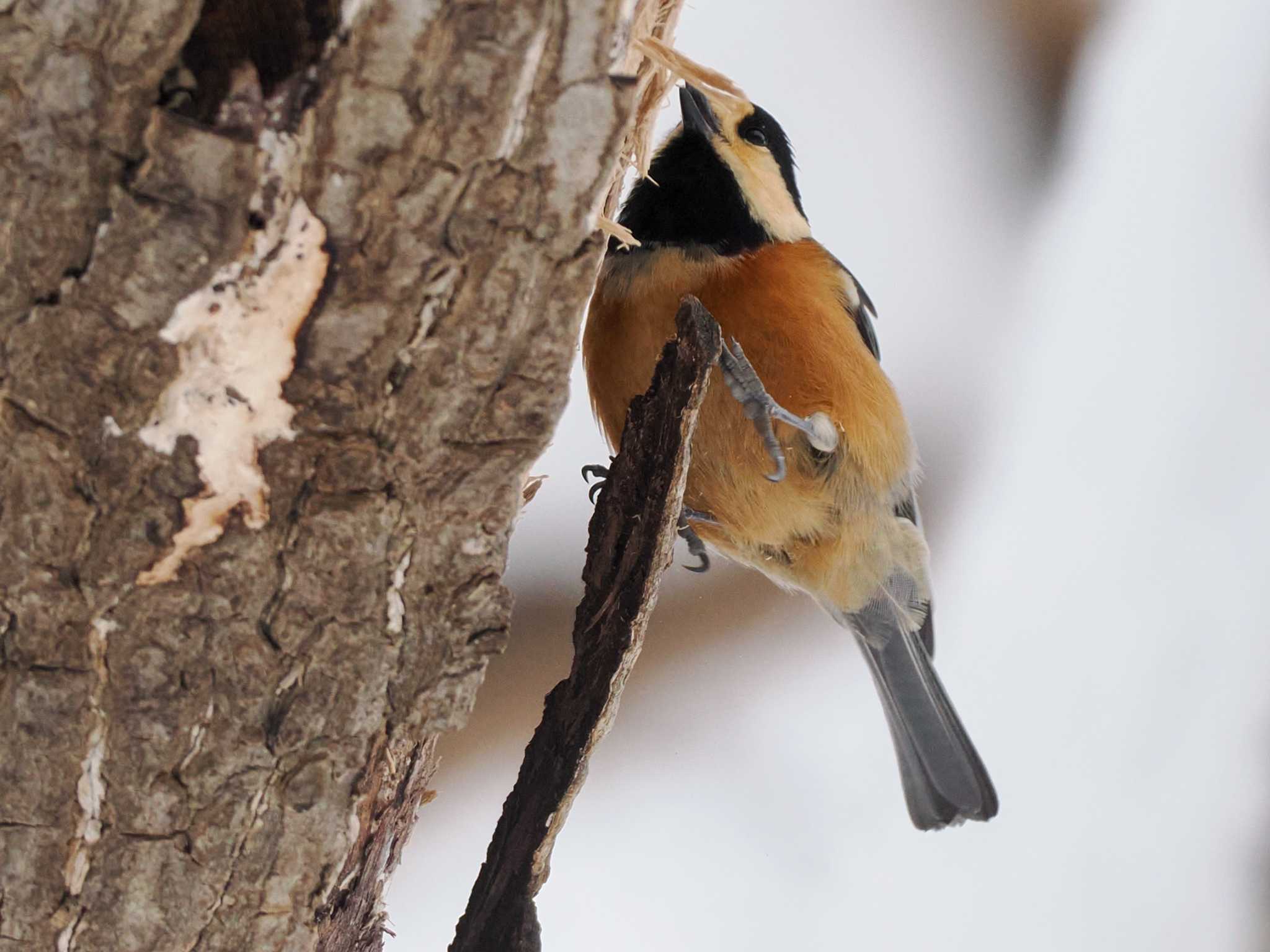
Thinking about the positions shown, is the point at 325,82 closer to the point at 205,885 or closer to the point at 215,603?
the point at 215,603

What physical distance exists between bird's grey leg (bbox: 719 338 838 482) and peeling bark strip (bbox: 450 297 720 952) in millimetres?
254

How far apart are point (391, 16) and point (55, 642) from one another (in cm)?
48

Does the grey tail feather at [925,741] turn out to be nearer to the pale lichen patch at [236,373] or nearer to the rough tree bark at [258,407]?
the rough tree bark at [258,407]

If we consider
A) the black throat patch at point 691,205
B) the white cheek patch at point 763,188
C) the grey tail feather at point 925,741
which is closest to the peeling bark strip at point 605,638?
the black throat patch at point 691,205

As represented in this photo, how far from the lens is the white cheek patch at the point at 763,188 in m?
1.59

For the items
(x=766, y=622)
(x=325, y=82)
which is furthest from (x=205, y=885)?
(x=766, y=622)

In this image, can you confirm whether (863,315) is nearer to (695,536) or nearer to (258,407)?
(695,536)

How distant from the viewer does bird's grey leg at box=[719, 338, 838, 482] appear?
1.33 meters

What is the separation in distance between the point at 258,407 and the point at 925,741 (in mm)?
1416

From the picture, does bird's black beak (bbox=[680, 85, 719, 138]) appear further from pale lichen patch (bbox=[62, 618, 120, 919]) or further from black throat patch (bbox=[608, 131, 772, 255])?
pale lichen patch (bbox=[62, 618, 120, 919])

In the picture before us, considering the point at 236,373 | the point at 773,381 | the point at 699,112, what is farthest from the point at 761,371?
the point at 236,373

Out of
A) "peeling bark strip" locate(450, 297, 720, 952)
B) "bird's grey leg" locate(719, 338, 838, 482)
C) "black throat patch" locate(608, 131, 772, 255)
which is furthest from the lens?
"black throat patch" locate(608, 131, 772, 255)

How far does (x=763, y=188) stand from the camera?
163cm

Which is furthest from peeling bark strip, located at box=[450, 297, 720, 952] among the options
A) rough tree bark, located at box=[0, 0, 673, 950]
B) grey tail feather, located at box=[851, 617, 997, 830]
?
grey tail feather, located at box=[851, 617, 997, 830]
